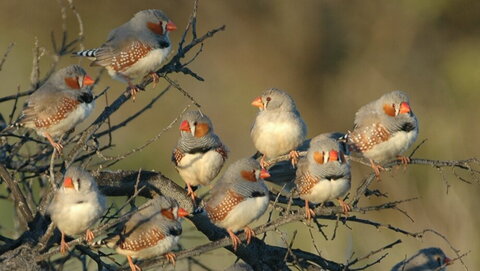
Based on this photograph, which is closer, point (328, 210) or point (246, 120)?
point (328, 210)

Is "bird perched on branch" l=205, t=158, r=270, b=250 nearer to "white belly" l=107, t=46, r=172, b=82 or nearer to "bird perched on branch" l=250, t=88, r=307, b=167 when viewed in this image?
"bird perched on branch" l=250, t=88, r=307, b=167

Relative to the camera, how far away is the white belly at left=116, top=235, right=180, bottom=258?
641 cm

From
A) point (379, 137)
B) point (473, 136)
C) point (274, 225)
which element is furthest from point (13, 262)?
point (473, 136)

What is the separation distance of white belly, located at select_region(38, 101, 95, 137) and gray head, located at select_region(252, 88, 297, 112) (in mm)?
1544

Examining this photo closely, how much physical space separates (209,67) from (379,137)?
9.27m

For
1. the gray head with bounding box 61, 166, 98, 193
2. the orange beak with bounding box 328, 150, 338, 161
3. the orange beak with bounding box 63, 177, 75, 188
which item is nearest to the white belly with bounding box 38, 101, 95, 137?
the gray head with bounding box 61, 166, 98, 193

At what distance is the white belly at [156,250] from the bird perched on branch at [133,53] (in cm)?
135

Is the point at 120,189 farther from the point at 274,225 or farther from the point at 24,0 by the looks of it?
the point at 24,0

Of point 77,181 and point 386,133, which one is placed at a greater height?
point 386,133

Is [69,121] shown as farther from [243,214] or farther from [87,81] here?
[243,214]

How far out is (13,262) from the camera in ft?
19.2

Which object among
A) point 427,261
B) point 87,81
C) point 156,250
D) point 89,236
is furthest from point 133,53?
point 427,261

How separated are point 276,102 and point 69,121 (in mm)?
1754

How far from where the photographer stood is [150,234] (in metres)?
6.42
